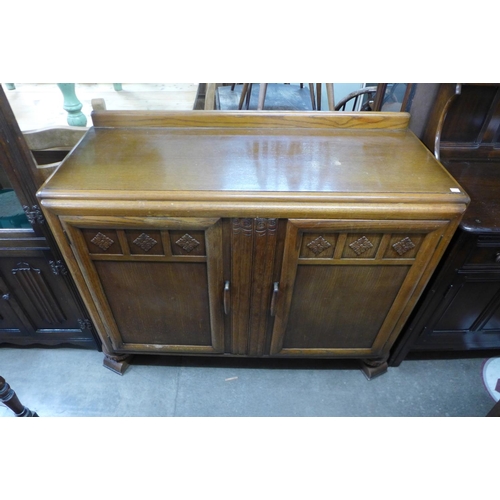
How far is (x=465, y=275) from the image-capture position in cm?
91

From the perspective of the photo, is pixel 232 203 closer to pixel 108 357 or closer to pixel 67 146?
pixel 67 146

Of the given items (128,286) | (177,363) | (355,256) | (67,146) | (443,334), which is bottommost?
(177,363)

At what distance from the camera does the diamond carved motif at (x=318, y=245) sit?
0.76 meters

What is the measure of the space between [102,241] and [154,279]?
159 millimetres

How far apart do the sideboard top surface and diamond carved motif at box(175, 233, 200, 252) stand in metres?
0.11

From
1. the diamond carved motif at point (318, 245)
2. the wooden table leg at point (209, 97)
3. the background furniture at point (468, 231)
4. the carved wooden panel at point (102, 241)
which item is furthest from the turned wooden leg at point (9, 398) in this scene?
the wooden table leg at point (209, 97)

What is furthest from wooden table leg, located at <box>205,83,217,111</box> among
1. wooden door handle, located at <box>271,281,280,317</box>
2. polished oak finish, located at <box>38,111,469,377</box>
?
wooden door handle, located at <box>271,281,280,317</box>

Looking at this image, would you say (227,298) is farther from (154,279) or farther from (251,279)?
(154,279)

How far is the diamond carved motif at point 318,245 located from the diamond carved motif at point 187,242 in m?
0.26

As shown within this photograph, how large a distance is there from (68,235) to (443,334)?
1146 mm

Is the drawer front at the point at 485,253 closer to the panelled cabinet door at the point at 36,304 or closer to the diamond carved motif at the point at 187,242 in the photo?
the diamond carved motif at the point at 187,242

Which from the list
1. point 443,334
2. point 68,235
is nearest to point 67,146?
point 68,235

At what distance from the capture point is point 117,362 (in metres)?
1.17

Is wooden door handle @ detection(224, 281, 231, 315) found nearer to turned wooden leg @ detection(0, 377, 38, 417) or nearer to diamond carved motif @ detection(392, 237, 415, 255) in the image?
diamond carved motif @ detection(392, 237, 415, 255)
